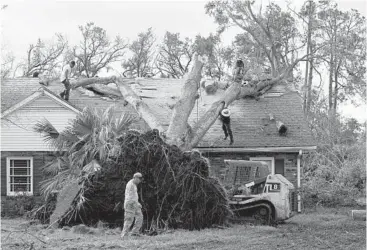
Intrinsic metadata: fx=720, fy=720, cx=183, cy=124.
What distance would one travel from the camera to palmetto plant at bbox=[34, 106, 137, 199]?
19.7m

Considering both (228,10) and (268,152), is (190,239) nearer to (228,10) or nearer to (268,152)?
(268,152)

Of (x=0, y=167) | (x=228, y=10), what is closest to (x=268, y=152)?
(x=0, y=167)

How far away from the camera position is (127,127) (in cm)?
2094

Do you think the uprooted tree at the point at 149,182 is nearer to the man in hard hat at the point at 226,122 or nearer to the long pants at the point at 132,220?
the long pants at the point at 132,220

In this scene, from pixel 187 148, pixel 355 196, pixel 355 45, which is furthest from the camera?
pixel 355 45

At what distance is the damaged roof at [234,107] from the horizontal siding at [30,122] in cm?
60

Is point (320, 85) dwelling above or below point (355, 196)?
above

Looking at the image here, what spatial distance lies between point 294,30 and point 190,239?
30.3 m

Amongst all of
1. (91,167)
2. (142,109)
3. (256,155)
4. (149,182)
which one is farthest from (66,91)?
(149,182)

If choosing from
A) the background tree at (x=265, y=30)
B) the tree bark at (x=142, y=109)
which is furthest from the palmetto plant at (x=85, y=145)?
the background tree at (x=265, y=30)

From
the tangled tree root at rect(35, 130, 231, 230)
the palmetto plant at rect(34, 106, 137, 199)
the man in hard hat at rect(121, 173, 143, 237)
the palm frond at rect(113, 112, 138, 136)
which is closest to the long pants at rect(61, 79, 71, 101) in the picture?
the palmetto plant at rect(34, 106, 137, 199)

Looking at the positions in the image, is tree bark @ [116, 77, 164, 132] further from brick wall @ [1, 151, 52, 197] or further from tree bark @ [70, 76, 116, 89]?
brick wall @ [1, 151, 52, 197]

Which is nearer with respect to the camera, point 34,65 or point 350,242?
point 350,242

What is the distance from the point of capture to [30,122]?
83.3 ft
